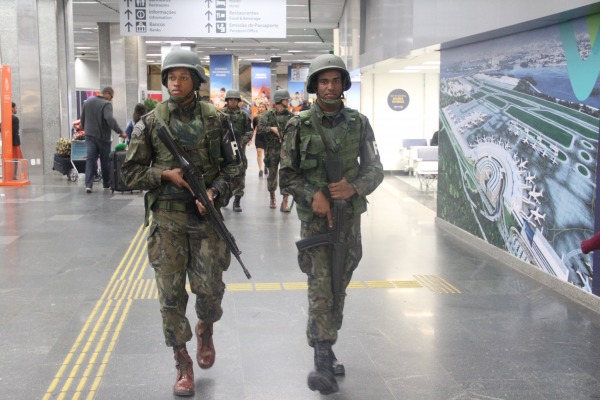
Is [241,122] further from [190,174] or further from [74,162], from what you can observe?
[190,174]

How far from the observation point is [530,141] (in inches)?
277

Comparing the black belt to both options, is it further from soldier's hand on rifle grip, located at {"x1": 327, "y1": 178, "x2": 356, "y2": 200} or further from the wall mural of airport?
the wall mural of airport

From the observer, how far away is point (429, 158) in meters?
15.1

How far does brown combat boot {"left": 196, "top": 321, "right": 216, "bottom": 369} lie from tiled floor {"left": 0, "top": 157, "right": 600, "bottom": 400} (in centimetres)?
8

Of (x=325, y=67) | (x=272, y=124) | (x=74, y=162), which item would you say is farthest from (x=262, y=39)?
(x=325, y=67)

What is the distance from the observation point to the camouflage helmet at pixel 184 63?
409 cm

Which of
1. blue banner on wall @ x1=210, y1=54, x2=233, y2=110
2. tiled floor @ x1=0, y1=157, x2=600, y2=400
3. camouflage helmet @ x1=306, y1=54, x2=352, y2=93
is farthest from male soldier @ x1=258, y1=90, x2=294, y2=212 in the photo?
blue banner on wall @ x1=210, y1=54, x2=233, y2=110

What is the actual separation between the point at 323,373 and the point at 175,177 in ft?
4.57

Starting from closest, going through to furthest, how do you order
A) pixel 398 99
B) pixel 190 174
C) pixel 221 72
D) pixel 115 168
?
pixel 190 174 → pixel 115 168 → pixel 398 99 → pixel 221 72

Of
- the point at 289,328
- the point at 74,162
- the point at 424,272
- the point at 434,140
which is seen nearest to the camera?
the point at 289,328

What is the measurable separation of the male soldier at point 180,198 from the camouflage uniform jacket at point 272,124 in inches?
298

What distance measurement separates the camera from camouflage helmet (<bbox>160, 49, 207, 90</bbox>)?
4.09 metres

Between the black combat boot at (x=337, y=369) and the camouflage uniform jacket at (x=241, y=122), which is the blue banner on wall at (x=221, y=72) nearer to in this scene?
the camouflage uniform jacket at (x=241, y=122)

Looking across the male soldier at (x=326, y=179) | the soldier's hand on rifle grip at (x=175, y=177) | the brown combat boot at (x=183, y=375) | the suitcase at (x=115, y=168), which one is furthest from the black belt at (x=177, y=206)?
the suitcase at (x=115, y=168)
